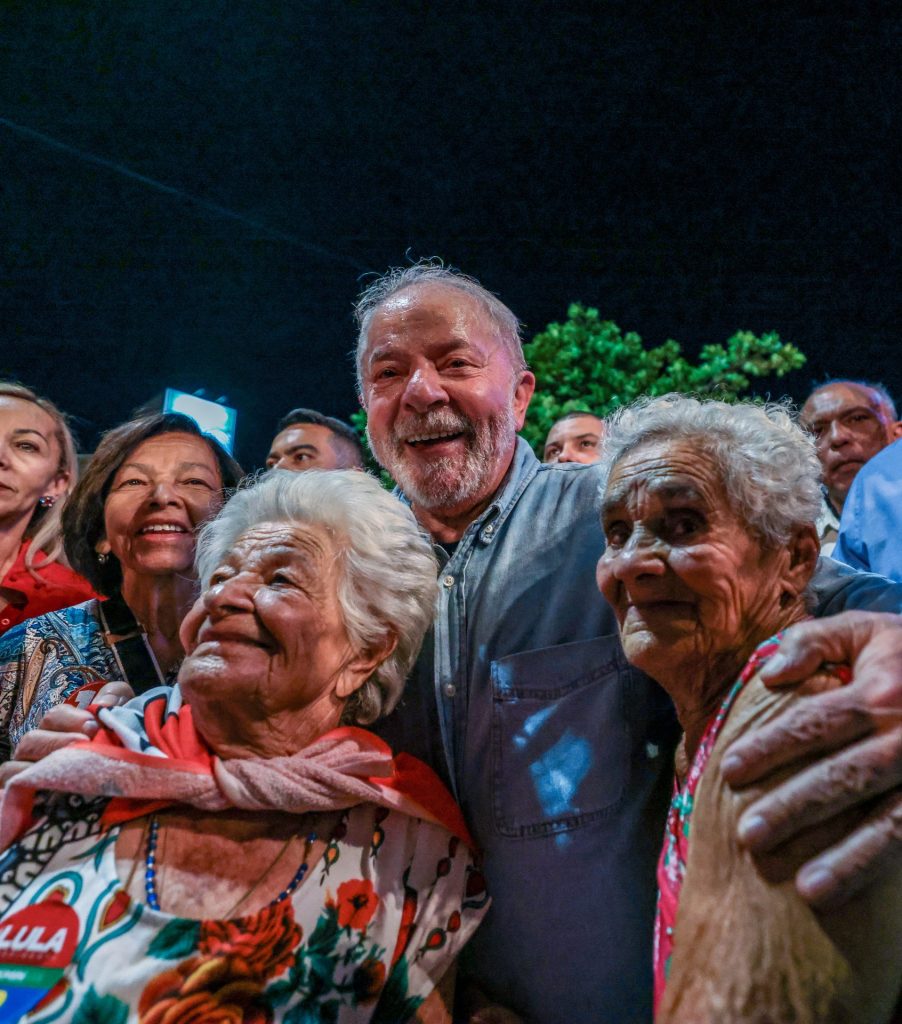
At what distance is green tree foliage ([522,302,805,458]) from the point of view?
774 centimetres

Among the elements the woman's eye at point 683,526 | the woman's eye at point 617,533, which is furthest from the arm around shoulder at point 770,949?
the woman's eye at point 617,533

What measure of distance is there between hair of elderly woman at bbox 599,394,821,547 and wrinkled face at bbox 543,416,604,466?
3.91 m

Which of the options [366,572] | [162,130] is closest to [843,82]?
[162,130]

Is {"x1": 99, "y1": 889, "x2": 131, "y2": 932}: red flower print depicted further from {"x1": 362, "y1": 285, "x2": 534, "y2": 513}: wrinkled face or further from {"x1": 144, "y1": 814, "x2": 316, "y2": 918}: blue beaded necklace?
{"x1": 362, "y1": 285, "x2": 534, "y2": 513}: wrinkled face

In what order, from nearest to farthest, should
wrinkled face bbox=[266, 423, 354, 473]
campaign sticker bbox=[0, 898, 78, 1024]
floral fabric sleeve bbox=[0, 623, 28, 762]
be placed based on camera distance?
campaign sticker bbox=[0, 898, 78, 1024]
floral fabric sleeve bbox=[0, 623, 28, 762]
wrinkled face bbox=[266, 423, 354, 473]

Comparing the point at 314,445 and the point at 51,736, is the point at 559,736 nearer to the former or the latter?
Answer: the point at 51,736

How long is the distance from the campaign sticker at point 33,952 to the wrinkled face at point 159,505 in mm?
1437

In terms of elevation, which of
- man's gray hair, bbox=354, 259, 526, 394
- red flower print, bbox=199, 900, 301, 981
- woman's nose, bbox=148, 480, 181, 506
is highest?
man's gray hair, bbox=354, 259, 526, 394

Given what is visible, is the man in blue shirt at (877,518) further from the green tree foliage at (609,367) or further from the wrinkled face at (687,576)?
the green tree foliage at (609,367)

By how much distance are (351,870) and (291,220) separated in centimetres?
1371

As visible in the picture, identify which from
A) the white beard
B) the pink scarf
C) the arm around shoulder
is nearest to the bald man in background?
the white beard

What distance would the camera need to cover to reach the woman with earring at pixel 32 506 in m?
3.97

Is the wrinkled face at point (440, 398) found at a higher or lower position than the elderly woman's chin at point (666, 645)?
higher

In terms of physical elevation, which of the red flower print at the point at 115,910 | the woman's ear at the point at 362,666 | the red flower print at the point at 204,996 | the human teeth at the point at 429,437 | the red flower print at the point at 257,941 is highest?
the human teeth at the point at 429,437
